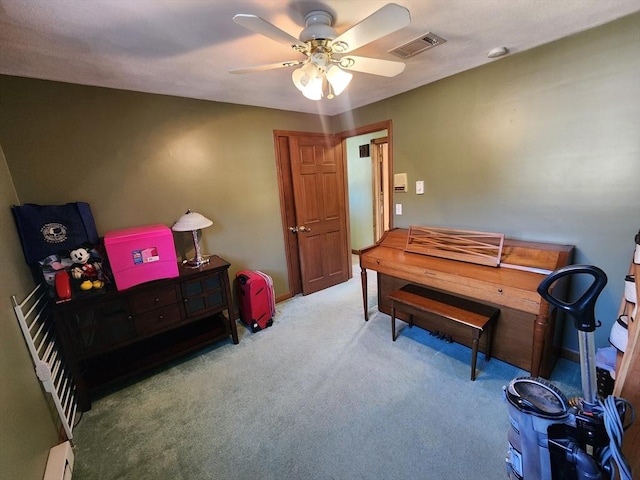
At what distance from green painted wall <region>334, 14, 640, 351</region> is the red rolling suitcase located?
1.91 m

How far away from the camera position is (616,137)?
173cm

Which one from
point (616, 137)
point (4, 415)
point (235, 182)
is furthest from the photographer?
point (235, 182)

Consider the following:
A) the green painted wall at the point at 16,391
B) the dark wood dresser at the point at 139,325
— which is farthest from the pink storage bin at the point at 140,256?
the green painted wall at the point at 16,391

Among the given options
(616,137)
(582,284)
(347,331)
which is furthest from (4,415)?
(616,137)

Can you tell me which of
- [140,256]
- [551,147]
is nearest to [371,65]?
[551,147]

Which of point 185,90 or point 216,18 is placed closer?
point 216,18

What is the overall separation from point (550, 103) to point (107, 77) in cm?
318

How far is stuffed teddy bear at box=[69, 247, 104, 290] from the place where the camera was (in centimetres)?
192

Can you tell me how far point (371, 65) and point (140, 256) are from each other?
6.62ft

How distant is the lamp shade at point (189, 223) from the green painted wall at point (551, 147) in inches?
87.9

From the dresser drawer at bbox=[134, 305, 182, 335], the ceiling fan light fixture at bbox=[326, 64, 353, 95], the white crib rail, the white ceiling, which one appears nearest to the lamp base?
the dresser drawer at bbox=[134, 305, 182, 335]

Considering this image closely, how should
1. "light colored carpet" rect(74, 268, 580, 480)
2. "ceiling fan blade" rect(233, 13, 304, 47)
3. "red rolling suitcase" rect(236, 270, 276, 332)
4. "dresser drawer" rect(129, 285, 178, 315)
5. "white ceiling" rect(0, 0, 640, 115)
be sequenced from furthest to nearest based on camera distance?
"red rolling suitcase" rect(236, 270, 276, 332) → "dresser drawer" rect(129, 285, 178, 315) → "light colored carpet" rect(74, 268, 580, 480) → "white ceiling" rect(0, 0, 640, 115) → "ceiling fan blade" rect(233, 13, 304, 47)

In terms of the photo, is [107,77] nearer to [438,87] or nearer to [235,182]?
[235,182]

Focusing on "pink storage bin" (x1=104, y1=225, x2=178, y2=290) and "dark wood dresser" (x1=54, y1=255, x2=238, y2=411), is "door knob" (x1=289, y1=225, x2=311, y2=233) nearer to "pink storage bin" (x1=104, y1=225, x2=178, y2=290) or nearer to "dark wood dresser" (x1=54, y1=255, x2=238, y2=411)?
"dark wood dresser" (x1=54, y1=255, x2=238, y2=411)
